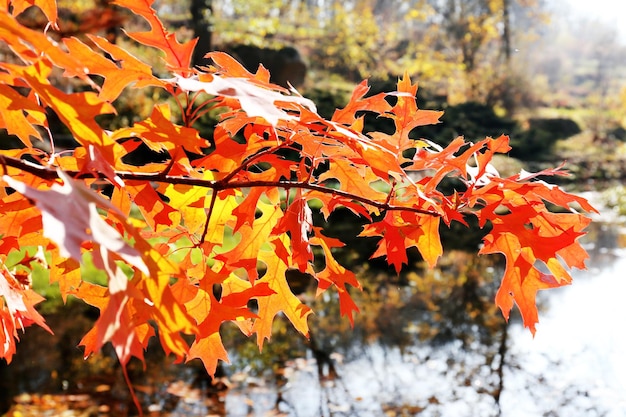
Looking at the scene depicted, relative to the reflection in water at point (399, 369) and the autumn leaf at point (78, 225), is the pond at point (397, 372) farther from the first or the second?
the autumn leaf at point (78, 225)

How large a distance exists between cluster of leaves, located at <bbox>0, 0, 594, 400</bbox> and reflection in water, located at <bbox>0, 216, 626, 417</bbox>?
198 cm

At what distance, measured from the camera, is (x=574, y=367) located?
10.3 feet

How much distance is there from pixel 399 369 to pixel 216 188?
2702mm

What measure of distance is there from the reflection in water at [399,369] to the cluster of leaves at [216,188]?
1.98 metres

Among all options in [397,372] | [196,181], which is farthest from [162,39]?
[397,372]

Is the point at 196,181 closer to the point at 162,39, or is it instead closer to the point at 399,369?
the point at 162,39

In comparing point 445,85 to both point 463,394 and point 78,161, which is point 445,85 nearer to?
point 463,394

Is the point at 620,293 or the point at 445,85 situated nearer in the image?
the point at 620,293

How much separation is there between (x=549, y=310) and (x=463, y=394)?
136 cm

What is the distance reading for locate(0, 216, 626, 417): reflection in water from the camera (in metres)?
2.75

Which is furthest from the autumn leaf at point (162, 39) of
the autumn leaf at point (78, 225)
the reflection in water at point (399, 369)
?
the reflection in water at point (399, 369)

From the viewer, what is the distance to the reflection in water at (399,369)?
2.75 m

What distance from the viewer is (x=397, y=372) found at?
305cm

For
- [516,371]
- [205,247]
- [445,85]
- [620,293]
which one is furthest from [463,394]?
[445,85]
